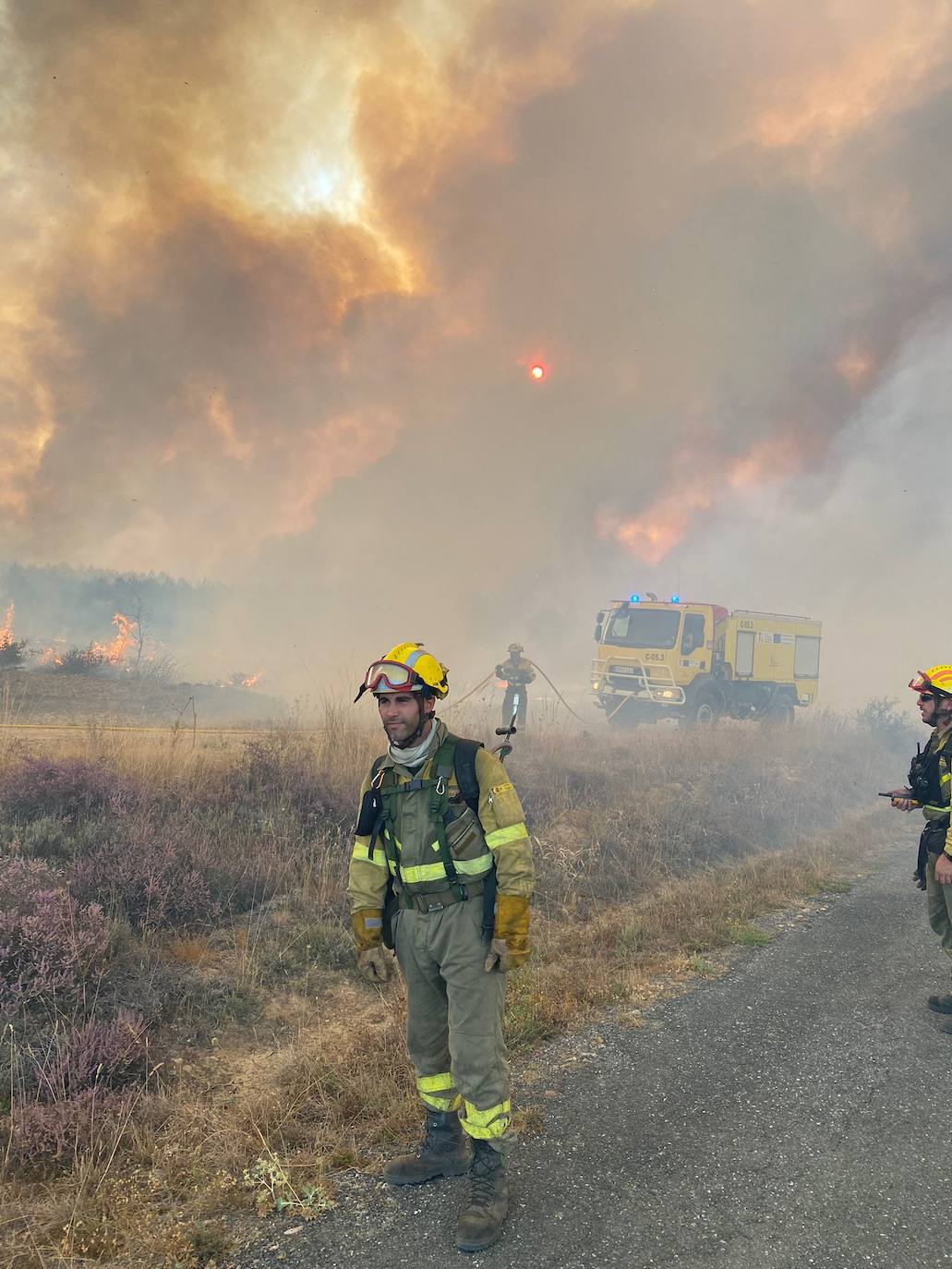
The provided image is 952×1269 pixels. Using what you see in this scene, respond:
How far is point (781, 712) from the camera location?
19297 mm

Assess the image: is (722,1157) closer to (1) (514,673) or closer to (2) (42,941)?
(2) (42,941)

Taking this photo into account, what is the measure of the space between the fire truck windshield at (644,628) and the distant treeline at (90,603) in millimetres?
15335

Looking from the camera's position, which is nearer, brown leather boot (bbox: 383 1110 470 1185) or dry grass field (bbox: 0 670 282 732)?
brown leather boot (bbox: 383 1110 470 1185)

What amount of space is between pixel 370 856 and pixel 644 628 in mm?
14775

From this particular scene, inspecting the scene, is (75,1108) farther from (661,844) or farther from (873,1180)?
(661,844)

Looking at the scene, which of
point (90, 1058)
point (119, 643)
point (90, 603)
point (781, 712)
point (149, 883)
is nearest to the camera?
point (90, 1058)

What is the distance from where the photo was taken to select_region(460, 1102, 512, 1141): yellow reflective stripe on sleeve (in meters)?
2.73

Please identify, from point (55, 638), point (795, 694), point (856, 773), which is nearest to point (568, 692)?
point (795, 694)

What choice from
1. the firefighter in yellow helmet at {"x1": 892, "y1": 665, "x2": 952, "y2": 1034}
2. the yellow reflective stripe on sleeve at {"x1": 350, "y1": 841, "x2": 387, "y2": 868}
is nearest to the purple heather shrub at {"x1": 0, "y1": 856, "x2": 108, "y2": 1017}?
the yellow reflective stripe on sleeve at {"x1": 350, "y1": 841, "x2": 387, "y2": 868}

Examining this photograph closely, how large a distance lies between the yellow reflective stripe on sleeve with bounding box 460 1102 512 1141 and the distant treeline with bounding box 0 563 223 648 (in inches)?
897

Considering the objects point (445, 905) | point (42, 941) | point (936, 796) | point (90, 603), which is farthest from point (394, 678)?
point (90, 603)

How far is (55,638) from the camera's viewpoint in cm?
2245

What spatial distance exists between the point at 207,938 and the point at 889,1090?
4.13m

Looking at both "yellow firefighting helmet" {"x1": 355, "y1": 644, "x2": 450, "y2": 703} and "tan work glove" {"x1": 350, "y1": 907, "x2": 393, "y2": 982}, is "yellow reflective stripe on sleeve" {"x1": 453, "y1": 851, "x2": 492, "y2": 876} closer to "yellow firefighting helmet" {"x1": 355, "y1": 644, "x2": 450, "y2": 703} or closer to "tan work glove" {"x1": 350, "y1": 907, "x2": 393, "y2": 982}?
"tan work glove" {"x1": 350, "y1": 907, "x2": 393, "y2": 982}
